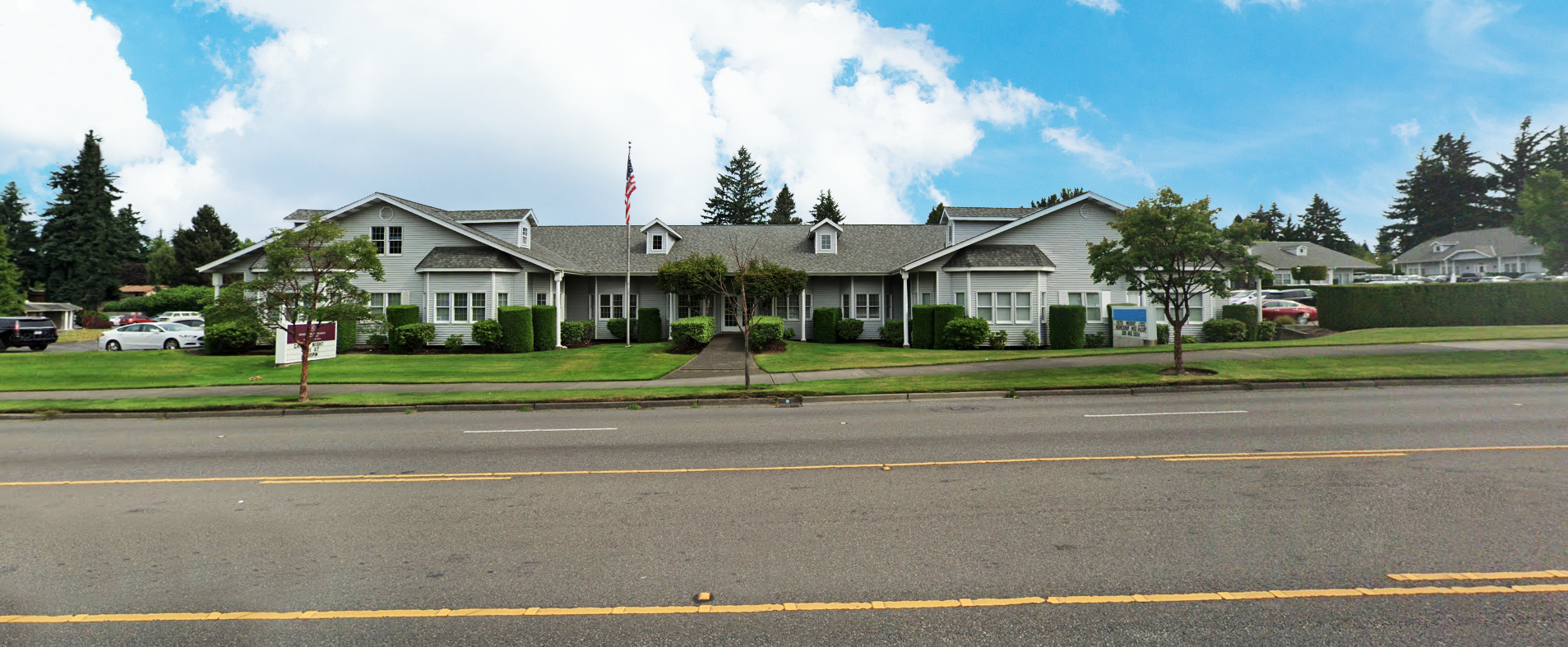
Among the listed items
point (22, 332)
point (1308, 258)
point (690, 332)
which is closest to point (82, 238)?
point (22, 332)

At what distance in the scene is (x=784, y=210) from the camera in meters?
75.5

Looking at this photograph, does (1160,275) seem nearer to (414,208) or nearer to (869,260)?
(869,260)

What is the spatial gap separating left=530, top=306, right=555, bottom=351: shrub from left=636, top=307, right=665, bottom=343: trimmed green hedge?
440 cm

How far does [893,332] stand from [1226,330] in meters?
13.8

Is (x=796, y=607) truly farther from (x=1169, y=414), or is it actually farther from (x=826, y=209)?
(x=826, y=209)

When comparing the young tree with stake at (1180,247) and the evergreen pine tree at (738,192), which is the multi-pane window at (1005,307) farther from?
the evergreen pine tree at (738,192)

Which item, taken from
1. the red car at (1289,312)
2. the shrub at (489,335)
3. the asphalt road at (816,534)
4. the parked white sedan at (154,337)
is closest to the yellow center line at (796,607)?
the asphalt road at (816,534)

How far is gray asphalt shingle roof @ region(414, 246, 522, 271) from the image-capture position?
30.4 m

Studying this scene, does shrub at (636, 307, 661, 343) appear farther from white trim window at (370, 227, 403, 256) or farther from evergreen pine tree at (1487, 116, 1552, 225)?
evergreen pine tree at (1487, 116, 1552, 225)

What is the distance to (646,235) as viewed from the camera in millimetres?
37500

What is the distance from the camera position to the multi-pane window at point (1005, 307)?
30.0 metres

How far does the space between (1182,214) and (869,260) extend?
1800cm

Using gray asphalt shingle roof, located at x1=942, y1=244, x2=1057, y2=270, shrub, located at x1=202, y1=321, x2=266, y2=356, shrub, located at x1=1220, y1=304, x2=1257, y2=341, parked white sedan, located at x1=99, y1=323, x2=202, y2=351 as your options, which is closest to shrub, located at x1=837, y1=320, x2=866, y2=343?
gray asphalt shingle roof, located at x1=942, y1=244, x2=1057, y2=270

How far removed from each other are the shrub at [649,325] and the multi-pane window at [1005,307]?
1425 cm
